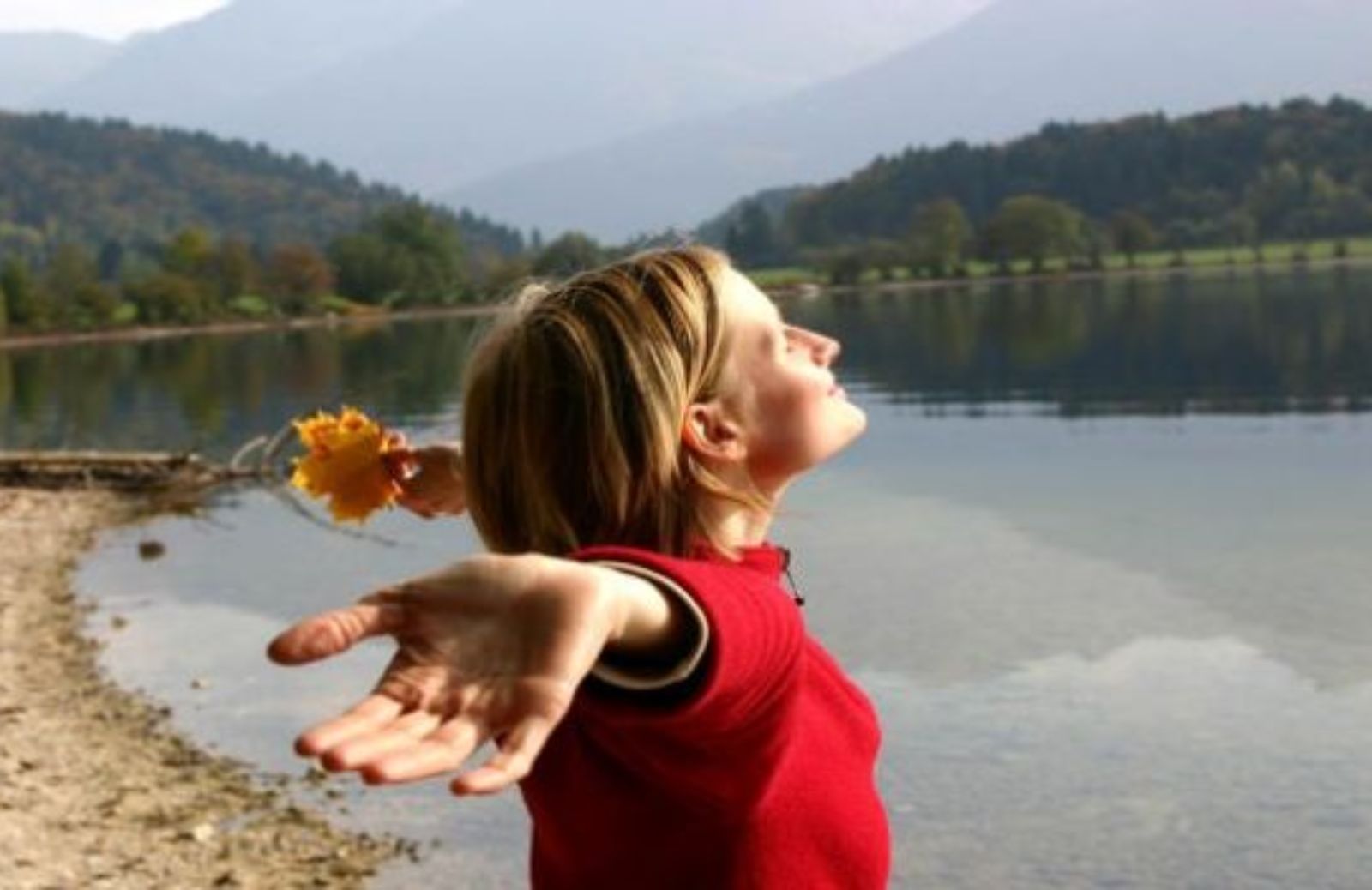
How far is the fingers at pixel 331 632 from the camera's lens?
145 cm

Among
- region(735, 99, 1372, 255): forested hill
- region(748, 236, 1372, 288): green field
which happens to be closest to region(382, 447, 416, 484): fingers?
region(748, 236, 1372, 288): green field

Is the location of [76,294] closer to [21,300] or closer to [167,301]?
[21,300]

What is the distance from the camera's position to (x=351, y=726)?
56.2 inches

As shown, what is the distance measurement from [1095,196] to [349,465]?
173 metres

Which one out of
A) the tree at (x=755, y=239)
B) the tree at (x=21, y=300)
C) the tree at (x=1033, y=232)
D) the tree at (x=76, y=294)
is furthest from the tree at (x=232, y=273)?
the tree at (x=1033, y=232)

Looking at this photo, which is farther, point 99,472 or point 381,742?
A: point 99,472

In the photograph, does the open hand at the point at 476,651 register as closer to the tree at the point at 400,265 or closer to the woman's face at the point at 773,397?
the woman's face at the point at 773,397

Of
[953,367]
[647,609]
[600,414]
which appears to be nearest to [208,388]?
[953,367]

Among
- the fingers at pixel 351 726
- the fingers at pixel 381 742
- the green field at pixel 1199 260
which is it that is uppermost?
the fingers at pixel 351 726

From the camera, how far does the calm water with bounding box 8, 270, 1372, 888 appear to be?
10.3 metres

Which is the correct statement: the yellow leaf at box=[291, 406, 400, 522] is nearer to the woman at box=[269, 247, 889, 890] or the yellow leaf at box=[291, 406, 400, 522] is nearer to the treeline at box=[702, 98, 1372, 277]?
the woman at box=[269, 247, 889, 890]

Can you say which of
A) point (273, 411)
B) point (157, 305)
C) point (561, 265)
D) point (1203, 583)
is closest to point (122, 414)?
point (273, 411)

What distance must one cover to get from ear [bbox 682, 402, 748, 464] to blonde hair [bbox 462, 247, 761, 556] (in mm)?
16

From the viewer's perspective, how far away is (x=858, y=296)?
13950cm
